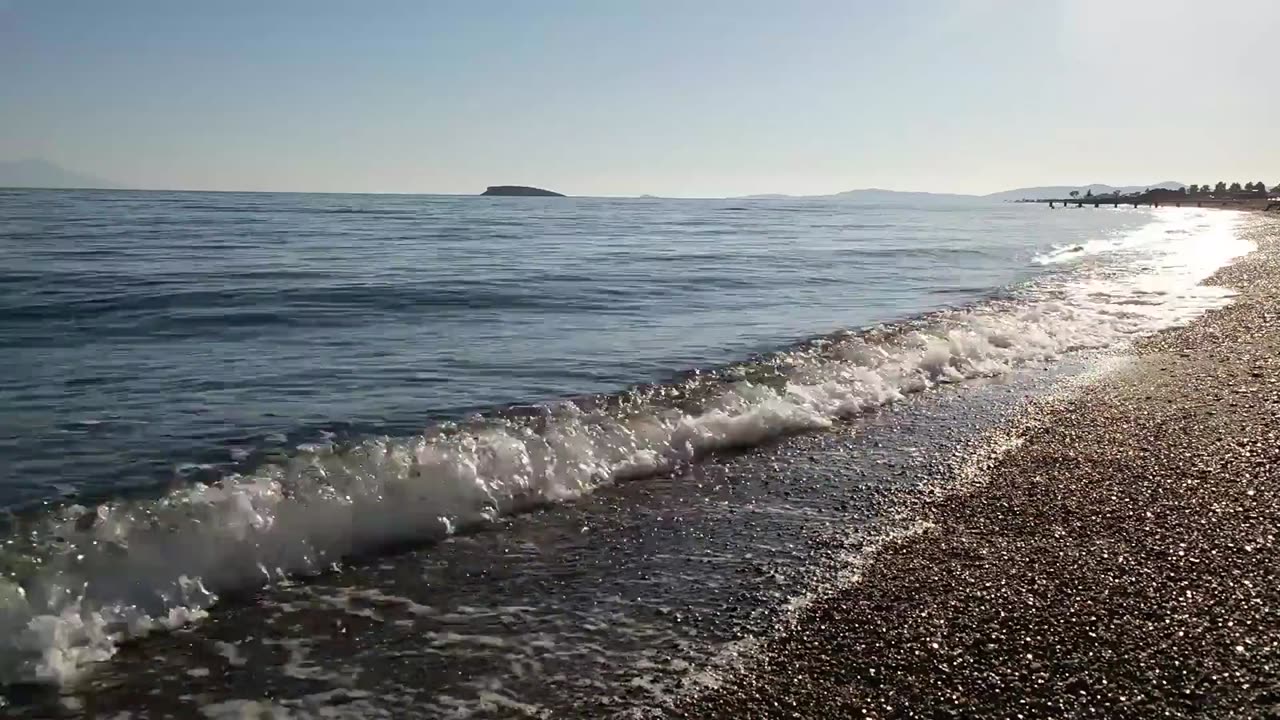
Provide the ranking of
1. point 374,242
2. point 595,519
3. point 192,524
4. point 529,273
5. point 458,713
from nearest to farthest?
point 458,713 < point 192,524 < point 595,519 < point 529,273 < point 374,242

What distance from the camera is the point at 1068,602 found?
4348mm

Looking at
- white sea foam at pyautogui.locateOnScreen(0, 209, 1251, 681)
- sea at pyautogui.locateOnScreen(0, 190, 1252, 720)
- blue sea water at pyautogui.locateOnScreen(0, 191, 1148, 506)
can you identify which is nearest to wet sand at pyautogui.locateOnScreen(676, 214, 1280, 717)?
sea at pyautogui.locateOnScreen(0, 190, 1252, 720)

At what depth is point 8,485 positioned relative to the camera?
625cm

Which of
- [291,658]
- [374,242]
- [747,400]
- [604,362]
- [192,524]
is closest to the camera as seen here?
[291,658]

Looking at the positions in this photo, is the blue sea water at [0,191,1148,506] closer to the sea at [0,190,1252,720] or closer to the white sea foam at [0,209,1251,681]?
the sea at [0,190,1252,720]

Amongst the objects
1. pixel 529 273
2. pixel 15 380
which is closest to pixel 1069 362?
pixel 15 380

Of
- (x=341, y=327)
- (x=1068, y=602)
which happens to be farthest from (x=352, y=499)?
(x=341, y=327)

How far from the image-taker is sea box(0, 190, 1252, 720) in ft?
13.0

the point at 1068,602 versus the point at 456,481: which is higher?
the point at 456,481

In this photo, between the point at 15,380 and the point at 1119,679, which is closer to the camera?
the point at 1119,679

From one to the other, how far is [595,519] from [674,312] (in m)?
10.8

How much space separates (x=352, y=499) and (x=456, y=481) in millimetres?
761

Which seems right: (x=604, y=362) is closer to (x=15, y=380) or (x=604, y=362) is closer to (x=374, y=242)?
(x=15, y=380)

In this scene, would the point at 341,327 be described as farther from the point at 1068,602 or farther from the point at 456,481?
the point at 1068,602
